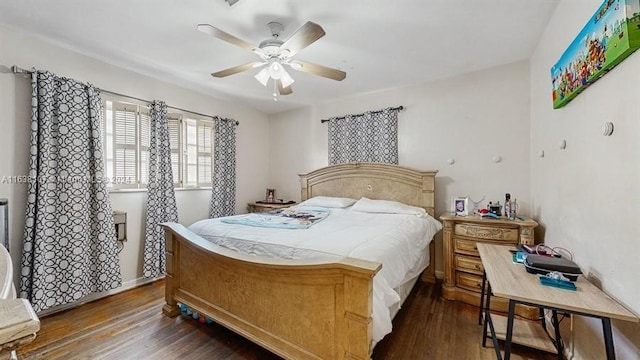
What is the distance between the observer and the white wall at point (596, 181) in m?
1.16

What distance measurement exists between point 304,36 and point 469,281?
8.86ft

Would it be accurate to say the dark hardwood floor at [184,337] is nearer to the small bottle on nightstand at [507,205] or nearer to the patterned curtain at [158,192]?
the patterned curtain at [158,192]

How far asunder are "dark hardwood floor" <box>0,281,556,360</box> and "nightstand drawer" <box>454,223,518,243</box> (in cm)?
70

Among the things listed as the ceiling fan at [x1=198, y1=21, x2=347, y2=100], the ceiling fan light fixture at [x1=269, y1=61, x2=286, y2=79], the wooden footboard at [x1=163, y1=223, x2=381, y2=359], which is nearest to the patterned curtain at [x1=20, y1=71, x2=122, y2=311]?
the wooden footboard at [x1=163, y1=223, x2=381, y2=359]

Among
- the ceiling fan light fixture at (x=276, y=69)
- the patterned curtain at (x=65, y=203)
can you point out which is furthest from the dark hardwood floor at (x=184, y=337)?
the ceiling fan light fixture at (x=276, y=69)

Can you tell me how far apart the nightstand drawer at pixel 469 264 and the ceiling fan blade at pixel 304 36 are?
8.09 feet

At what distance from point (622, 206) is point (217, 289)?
243 cm

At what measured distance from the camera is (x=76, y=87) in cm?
253

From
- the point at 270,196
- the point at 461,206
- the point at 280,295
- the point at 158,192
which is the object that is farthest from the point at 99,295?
the point at 461,206

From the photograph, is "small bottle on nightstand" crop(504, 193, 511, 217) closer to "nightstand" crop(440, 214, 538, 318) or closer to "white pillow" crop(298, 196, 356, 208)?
"nightstand" crop(440, 214, 538, 318)

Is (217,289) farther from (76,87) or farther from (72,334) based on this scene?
(76,87)

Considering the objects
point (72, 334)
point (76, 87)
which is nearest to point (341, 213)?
point (72, 334)

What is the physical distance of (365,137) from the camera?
3887 mm

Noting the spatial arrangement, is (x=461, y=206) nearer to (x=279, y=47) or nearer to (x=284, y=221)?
(x=284, y=221)
